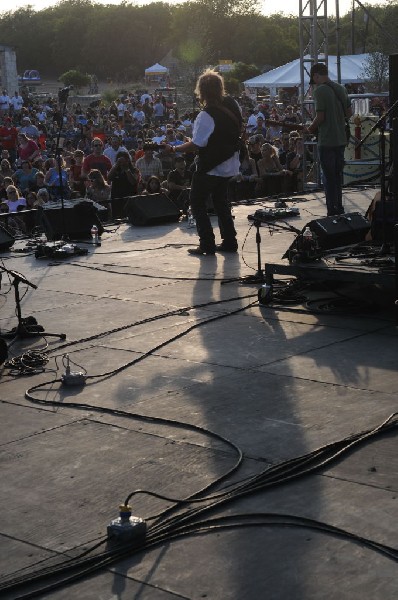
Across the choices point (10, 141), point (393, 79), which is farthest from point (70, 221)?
point (10, 141)

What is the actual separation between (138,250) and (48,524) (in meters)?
7.38

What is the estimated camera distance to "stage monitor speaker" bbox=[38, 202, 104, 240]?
40.1 ft

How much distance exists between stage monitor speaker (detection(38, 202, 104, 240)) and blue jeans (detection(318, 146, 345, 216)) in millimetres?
2698

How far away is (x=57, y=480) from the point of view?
4.66 m

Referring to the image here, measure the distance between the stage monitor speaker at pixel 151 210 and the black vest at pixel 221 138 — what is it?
3.28 metres

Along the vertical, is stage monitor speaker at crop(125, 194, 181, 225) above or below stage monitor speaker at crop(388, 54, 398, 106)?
below

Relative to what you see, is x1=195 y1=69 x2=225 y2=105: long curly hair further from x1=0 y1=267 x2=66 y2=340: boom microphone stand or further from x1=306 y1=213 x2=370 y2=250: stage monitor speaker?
x1=0 y1=267 x2=66 y2=340: boom microphone stand

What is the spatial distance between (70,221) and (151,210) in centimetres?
145

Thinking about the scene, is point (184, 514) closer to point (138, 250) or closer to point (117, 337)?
point (117, 337)

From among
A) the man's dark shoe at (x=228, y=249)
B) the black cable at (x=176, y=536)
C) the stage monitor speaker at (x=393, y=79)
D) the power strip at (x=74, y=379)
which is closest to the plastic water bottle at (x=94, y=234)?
the man's dark shoe at (x=228, y=249)

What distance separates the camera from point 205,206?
10.3 m

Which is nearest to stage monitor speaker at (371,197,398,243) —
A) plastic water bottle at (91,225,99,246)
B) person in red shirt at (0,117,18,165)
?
plastic water bottle at (91,225,99,246)

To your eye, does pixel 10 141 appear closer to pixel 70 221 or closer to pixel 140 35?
pixel 70 221

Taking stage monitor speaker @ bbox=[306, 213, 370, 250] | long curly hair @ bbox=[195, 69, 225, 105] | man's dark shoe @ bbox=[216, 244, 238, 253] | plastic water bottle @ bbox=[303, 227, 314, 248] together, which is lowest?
man's dark shoe @ bbox=[216, 244, 238, 253]
